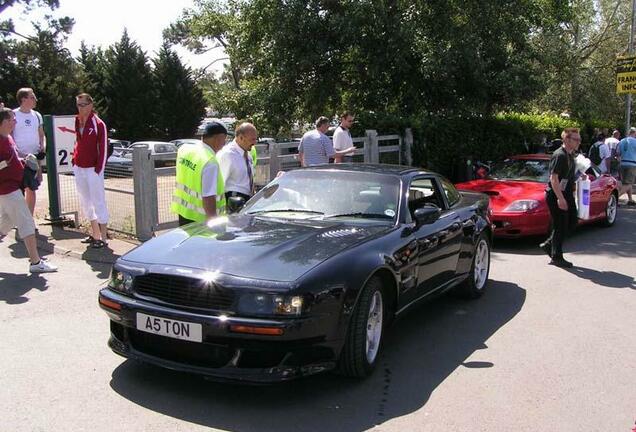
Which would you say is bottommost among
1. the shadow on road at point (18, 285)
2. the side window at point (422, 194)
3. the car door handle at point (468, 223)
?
the shadow on road at point (18, 285)

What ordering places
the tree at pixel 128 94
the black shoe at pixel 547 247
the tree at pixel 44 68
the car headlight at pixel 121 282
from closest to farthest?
the car headlight at pixel 121 282
the black shoe at pixel 547 247
the tree at pixel 44 68
the tree at pixel 128 94

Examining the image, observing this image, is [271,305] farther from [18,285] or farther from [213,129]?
[18,285]

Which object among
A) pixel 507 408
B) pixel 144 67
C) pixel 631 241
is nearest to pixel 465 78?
pixel 631 241

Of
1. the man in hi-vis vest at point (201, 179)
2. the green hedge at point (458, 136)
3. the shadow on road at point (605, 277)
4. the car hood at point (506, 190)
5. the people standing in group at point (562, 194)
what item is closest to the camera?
the man in hi-vis vest at point (201, 179)

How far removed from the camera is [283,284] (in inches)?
148

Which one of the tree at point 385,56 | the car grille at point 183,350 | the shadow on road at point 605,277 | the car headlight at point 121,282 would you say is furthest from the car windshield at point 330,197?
the tree at point 385,56

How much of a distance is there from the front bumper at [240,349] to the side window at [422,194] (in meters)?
1.91

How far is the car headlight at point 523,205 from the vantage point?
9500mm

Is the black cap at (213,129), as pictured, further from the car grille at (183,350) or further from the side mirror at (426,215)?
the car grille at (183,350)

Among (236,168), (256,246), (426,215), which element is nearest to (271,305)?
(256,246)

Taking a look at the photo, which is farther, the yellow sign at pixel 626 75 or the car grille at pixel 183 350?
the yellow sign at pixel 626 75

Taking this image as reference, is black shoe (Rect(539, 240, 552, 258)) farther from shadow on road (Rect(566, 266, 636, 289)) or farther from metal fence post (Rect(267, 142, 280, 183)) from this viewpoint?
metal fence post (Rect(267, 142, 280, 183))

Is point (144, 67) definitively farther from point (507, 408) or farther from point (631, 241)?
point (507, 408)

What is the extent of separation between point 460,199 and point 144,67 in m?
42.1
